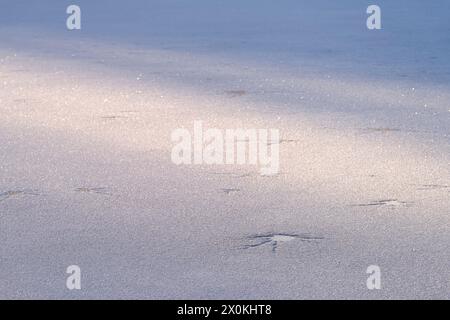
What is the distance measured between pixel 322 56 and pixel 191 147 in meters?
2.91

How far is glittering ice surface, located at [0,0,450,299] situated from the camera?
2268mm

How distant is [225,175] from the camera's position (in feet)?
10.4

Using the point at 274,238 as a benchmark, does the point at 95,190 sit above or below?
above

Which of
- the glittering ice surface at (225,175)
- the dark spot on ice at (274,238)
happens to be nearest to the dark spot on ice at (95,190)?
the glittering ice surface at (225,175)

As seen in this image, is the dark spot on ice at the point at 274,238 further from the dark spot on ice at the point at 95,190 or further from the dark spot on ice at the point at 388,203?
the dark spot on ice at the point at 95,190

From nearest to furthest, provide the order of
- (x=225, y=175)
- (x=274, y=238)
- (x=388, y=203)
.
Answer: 1. (x=274, y=238)
2. (x=388, y=203)
3. (x=225, y=175)

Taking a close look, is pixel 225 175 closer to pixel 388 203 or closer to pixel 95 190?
pixel 95 190

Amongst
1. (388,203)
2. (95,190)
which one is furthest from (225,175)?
(388,203)

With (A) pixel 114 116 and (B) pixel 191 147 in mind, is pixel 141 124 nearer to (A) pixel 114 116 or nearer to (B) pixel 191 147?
(A) pixel 114 116

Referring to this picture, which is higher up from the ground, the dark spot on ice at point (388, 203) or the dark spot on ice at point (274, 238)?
the dark spot on ice at point (388, 203)

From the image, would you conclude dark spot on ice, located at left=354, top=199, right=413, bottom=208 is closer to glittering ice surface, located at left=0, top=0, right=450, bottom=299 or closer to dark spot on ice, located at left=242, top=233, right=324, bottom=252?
glittering ice surface, located at left=0, top=0, right=450, bottom=299

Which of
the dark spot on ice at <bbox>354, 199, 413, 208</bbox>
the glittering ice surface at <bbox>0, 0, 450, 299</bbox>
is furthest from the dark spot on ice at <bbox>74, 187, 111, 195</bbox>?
the dark spot on ice at <bbox>354, 199, 413, 208</bbox>

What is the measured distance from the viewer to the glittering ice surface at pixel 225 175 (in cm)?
227

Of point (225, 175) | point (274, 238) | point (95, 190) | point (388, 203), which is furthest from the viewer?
point (225, 175)
